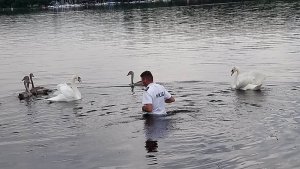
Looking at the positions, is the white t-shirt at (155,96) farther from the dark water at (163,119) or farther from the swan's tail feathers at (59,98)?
the swan's tail feathers at (59,98)

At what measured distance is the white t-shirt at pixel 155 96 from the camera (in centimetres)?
1856

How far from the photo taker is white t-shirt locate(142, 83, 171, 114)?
60.9ft

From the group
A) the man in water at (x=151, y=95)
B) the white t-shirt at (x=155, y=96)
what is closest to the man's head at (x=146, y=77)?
the man in water at (x=151, y=95)

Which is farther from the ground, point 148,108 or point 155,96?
point 155,96

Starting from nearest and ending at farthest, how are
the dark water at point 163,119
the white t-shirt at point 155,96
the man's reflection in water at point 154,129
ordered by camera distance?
the dark water at point 163,119 < the man's reflection in water at point 154,129 < the white t-shirt at point 155,96

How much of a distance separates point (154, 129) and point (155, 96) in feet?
4.03

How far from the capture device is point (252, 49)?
1822 inches

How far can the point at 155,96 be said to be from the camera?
18.7m

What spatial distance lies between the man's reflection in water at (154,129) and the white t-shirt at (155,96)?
0.36 m

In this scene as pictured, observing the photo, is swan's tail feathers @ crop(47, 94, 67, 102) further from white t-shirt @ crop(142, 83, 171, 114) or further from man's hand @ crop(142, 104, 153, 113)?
man's hand @ crop(142, 104, 153, 113)

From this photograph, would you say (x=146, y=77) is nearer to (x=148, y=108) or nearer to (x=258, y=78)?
(x=148, y=108)

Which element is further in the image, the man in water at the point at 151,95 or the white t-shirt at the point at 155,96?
the white t-shirt at the point at 155,96

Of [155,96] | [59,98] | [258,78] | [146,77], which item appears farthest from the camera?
[258,78]

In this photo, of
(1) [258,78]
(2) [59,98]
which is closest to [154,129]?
(2) [59,98]
